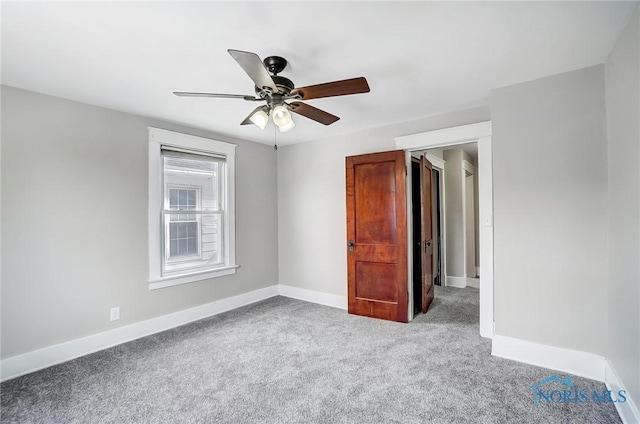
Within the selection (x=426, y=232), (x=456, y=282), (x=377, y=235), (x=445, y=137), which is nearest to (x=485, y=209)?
(x=445, y=137)

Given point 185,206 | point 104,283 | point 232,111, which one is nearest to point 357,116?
point 232,111

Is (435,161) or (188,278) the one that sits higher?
(435,161)

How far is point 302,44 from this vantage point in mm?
1927

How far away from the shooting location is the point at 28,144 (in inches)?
99.6

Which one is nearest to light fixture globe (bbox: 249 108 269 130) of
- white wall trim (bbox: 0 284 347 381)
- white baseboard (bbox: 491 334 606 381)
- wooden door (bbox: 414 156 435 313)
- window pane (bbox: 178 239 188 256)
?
window pane (bbox: 178 239 188 256)

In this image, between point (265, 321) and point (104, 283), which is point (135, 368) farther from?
point (265, 321)

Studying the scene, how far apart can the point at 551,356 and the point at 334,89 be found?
8.92 feet

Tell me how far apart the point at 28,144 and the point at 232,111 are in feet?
5.76

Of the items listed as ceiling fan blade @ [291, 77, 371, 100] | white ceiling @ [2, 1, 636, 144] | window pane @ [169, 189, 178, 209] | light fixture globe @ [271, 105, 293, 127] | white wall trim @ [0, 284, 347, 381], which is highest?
white ceiling @ [2, 1, 636, 144]

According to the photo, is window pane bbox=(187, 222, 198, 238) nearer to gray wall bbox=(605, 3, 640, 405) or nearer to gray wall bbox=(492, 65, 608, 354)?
gray wall bbox=(492, 65, 608, 354)

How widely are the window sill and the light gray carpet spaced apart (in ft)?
1.75

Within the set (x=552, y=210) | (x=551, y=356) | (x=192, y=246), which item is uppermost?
(x=552, y=210)

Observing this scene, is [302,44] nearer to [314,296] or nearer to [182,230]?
[182,230]

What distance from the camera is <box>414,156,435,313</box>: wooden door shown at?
3834mm
